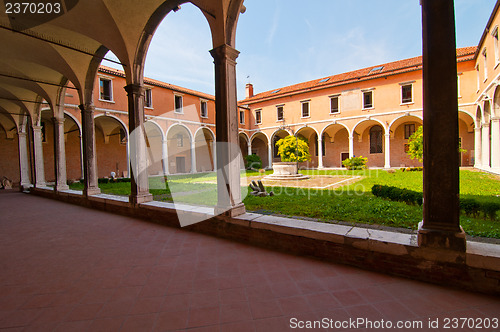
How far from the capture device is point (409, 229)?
348 cm

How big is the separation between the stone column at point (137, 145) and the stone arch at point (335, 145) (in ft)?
68.0

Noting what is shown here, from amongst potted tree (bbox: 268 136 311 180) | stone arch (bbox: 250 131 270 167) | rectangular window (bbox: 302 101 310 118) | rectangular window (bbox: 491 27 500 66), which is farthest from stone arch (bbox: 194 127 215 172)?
rectangular window (bbox: 491 27 500 66)

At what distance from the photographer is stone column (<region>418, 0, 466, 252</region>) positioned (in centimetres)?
228

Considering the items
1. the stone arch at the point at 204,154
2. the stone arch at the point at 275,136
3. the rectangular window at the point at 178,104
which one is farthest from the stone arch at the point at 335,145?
the rectangular window at the point at 178,104

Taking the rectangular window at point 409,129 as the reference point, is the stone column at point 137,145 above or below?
below

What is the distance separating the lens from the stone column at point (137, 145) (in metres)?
5.44

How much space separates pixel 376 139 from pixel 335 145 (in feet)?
12.7

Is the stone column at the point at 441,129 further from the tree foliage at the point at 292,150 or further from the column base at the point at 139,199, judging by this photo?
the tree foliage at the point at 292,150

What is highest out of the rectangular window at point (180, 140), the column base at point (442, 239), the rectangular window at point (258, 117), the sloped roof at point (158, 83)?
the sloped roof at point (158, 83)

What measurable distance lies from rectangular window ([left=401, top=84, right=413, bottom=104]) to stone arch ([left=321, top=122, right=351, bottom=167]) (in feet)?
18.7

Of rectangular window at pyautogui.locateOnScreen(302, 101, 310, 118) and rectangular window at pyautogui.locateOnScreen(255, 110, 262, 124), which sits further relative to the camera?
rectangular window at pyautogui.locateOnScreen(255, 110, 262, 124)

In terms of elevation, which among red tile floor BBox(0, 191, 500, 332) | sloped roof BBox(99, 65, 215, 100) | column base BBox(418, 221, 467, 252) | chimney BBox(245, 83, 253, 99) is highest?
chimney BBox(245, 83, 253, 99)

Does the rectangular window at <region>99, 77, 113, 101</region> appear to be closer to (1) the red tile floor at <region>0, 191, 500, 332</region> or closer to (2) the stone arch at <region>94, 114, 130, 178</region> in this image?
(2) the stone arch at <region>94, 114, 130, 178</region>

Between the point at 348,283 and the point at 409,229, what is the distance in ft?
5.69
